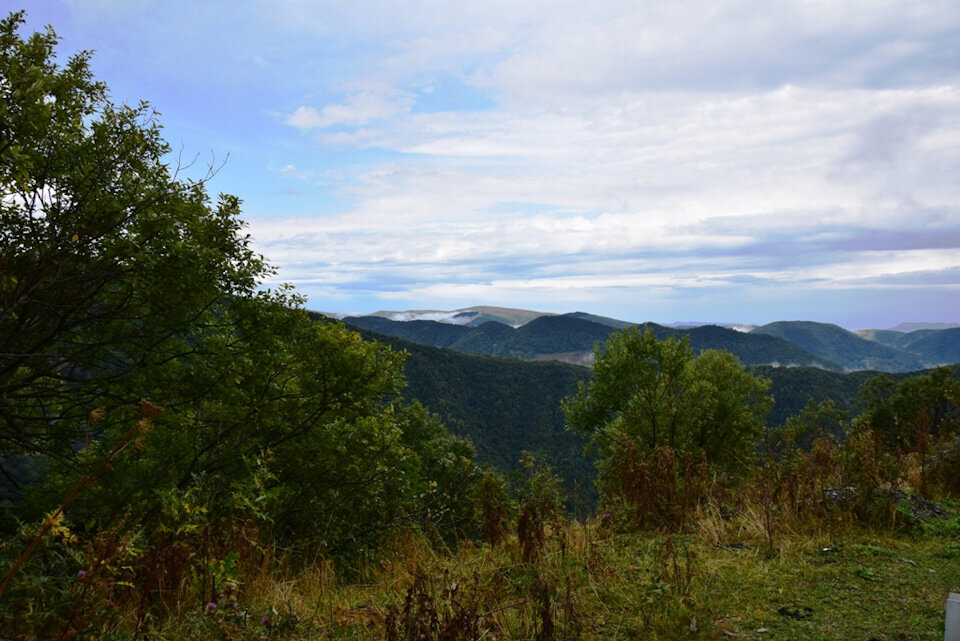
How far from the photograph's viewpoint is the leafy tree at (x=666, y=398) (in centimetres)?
2745

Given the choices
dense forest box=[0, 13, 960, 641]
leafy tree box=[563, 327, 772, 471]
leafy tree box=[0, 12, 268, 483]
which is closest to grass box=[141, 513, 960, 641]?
dense forest box=[0, 13, 960, 641]

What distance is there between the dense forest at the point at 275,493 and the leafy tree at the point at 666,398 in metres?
16.7

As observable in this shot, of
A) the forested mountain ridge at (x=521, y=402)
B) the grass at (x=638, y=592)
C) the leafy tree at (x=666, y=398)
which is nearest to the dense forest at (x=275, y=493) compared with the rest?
the grass at (x=638, y=592)

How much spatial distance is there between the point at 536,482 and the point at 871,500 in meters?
3.90

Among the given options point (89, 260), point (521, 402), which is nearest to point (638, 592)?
point (89, 260)

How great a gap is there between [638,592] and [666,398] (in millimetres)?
24232

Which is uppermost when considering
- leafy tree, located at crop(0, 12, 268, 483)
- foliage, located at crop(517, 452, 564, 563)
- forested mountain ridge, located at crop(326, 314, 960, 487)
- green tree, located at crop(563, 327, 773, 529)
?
leafy tree, located at crop(0, 12, 268, 483)

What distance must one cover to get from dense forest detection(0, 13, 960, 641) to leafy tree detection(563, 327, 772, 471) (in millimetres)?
16680

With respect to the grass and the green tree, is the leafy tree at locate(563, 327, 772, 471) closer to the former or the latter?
the green tree

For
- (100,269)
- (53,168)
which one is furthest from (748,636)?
(53,168)

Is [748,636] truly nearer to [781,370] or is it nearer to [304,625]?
[304,625]

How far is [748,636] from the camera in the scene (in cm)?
358

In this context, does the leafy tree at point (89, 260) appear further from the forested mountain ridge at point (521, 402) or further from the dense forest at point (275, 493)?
the forested mountain ridge at point (521, 402)

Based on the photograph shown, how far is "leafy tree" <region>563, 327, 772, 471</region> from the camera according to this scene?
27453 millimetres
